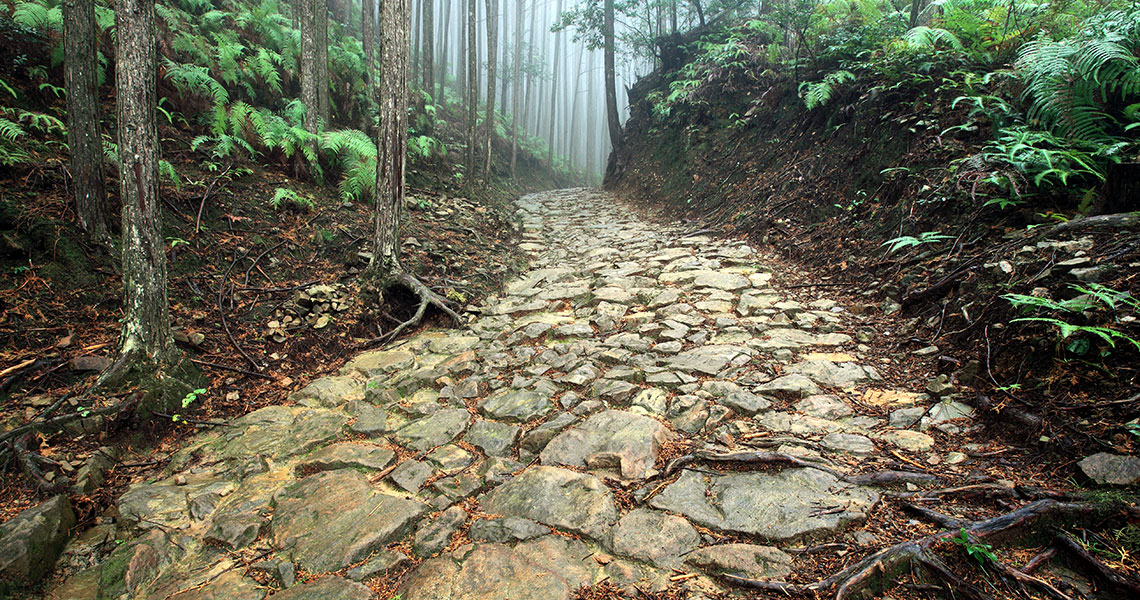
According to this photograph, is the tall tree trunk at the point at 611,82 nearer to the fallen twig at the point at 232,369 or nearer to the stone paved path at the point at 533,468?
the stone paved path at the point at 533,468

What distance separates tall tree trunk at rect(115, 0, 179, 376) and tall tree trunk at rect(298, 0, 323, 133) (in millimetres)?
4415

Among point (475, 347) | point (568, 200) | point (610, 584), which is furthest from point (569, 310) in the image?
point (568, 200)

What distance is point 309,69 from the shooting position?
25.2 ft

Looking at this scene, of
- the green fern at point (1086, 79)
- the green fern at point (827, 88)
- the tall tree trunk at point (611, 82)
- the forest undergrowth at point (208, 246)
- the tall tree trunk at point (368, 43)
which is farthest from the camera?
the tall tree trunk at point (611, 82)

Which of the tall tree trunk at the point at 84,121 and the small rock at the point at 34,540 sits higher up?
the tall tree trunk at the point at 84,121

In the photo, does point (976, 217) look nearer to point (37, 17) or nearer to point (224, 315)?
point (224, 315)

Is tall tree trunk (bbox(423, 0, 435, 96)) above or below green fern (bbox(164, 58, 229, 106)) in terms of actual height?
above

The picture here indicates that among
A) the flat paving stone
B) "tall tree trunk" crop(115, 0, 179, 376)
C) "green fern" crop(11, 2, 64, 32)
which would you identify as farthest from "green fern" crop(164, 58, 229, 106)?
the flat paving stone

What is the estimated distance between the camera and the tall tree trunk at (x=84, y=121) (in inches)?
157

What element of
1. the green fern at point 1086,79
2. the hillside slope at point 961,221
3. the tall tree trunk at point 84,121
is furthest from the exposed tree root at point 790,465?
the tall tree trunk at point 84,121

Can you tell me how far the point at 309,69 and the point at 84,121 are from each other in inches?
165

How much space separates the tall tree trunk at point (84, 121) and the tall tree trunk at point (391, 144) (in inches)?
91.9

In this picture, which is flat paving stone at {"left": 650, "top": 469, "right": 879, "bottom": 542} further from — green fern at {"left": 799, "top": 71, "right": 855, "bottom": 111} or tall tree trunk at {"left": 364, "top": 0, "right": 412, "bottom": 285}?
green fern at {"left": 799, "top": 71, "right": 855, "bottom": 111}

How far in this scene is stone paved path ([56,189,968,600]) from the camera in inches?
85.0
